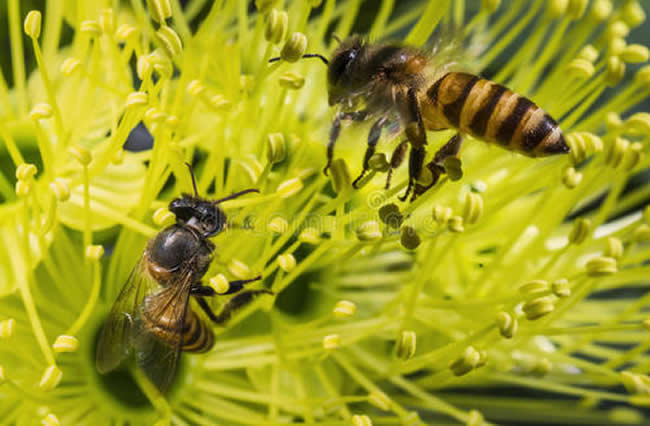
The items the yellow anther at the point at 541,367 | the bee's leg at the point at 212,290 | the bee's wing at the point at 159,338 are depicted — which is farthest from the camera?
the yellow anther at the point at 541,367

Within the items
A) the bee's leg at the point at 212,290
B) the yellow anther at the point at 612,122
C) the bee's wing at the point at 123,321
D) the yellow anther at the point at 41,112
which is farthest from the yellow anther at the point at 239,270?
the yellow anther at the point at 612,122

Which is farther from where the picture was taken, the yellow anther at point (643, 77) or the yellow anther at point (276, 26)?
the yellow anther at point (643, 77)

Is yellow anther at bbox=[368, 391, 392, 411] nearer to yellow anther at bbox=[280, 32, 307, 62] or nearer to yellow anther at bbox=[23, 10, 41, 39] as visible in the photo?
yellow anther at bbox=[280, 32, 307, 62]

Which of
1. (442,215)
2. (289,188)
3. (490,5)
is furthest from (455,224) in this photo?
(490,5)

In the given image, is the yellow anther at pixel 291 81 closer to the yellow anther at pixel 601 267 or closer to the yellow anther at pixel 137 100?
the yellow anther at pixel 137 100

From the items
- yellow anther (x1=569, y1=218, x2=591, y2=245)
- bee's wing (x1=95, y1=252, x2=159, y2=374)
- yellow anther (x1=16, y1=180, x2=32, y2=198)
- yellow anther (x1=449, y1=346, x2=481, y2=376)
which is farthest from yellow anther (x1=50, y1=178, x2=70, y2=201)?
yellow anther (x1=569, y1=218, x2=591, y2=245)

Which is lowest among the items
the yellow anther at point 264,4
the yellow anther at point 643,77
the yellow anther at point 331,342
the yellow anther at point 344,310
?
the yellow anther at point 331,342

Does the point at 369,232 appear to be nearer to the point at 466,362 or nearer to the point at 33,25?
the point at 466,362
